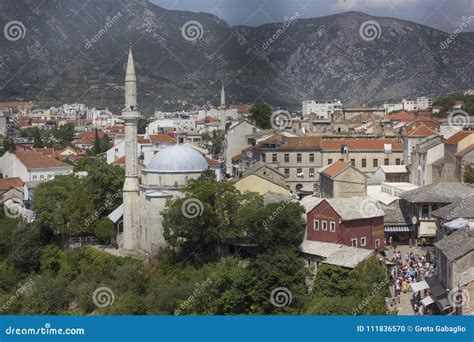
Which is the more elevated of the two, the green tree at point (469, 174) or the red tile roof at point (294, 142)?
the red tile roof at point (294, 142)

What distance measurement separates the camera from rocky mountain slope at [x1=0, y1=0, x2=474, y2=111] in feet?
208

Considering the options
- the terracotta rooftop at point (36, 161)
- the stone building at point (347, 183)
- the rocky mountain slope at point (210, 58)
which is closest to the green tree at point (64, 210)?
the stone building at point (347, 183)

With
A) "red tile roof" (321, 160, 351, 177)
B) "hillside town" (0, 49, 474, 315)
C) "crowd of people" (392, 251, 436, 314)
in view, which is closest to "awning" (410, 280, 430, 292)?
"hillside town" (0, 49, 474, 315)

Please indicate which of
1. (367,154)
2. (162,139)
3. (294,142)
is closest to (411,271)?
(367,154)

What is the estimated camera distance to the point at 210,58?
81125 mm

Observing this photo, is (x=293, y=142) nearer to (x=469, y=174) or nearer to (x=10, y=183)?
Result: (x=469, y=174)

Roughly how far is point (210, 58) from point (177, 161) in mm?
57585

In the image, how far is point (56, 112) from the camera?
315 feet

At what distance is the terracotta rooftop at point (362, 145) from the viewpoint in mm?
35031

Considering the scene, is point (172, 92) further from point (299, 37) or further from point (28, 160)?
point (28, 160)

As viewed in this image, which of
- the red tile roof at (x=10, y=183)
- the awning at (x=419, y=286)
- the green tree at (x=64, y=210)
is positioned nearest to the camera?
the awning at (x=419, y=286)

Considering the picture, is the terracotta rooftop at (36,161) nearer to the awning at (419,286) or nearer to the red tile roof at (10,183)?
the red tile roof at (10,183)

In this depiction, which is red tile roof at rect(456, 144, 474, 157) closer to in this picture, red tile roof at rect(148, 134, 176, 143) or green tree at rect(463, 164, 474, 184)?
green tree at rect(463, 164, 474, 184)

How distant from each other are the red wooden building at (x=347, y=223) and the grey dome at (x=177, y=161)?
4.31m
